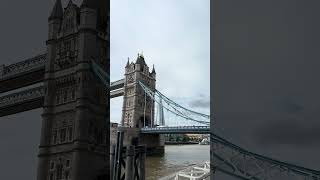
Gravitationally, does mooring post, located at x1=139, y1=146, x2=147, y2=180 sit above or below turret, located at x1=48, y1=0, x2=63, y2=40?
below

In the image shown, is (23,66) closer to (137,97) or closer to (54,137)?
(54,137)

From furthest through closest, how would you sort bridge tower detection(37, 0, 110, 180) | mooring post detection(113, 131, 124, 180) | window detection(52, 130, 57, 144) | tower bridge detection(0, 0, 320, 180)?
window detection(52, 130, 57, 144)
bridge tower detection(37, 0, 110, 180)
mooring post detection(113, 131, 124, 180)
tower bridge detection(0, 0, 320, 180)

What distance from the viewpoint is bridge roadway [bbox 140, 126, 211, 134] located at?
1.28 metres

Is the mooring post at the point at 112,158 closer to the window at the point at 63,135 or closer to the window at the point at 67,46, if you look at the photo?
the window at the point at 63,135

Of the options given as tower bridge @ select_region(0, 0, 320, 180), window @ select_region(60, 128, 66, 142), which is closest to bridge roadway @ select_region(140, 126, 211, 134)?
tower bridge @ select_region(0, 0, 320, 180)

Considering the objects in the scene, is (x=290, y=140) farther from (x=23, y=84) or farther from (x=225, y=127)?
(x=23, y=84)

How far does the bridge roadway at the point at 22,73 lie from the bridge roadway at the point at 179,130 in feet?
1.87

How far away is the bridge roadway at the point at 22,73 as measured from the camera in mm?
1651

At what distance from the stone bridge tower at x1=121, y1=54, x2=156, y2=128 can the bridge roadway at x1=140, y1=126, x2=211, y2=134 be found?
0.07 ft

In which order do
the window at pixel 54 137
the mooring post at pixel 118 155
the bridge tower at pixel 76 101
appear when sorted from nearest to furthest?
the mooring post at pixel 118 155, the bridge tower at pixel 76 101, the window at pixel 54 137

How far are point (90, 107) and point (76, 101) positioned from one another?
2.4 inches

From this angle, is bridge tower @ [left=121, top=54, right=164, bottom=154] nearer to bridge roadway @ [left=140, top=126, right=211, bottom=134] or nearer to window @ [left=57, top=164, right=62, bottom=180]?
bridge roadway @ [left=140, top=126, right=211, bottom=134]

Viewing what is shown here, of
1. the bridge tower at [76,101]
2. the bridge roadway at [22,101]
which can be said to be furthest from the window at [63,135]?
the bridge roadway at [22,101]

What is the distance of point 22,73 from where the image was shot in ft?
5.66
